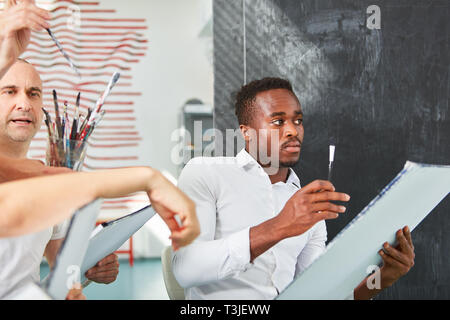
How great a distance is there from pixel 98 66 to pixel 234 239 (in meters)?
4.12

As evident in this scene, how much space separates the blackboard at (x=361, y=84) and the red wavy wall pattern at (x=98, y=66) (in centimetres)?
311

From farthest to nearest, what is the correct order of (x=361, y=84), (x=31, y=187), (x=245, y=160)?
(x=361, y=84) < (x=245, y=160) < (x=31, y=187)

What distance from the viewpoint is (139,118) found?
16.8 ft

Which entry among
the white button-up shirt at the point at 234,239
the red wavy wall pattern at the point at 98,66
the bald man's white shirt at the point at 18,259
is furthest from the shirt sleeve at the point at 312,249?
the red wavy wall pattern at the point at 98,66

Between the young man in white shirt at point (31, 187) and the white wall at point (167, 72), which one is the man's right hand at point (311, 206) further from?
the white wall at point (167, 72)

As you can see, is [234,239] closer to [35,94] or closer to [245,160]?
[245,160]

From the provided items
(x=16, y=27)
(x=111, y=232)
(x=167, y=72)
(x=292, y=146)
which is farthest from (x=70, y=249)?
(x=167, y=72)

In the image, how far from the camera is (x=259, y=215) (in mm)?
1294

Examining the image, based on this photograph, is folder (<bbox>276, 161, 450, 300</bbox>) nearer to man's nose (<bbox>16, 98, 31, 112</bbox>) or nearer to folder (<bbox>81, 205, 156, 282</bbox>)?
folder (<bbox>81, 205, 156, 282</bbox>)

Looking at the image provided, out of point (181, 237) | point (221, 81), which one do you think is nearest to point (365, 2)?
point (221, 81)

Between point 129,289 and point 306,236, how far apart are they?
2.86 m

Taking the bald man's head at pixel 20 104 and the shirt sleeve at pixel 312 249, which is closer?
the bald man's head at pixel 20 104

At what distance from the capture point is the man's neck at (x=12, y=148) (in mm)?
1104

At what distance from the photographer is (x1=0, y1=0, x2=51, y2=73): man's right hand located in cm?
79
